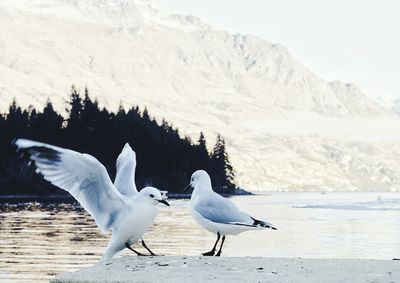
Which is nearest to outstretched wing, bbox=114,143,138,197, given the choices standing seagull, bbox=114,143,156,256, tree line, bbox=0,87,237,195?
standing seagull, bbox=114,143,156,256

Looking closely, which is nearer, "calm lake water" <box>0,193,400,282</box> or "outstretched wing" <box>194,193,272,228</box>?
"outstretched wing" <box>194,193,272,228</box>

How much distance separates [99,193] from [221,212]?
2.39m

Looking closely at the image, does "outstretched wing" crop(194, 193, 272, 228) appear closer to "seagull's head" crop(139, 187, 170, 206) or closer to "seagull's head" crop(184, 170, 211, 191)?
"seagull's head" crop(184, 170, 211, 191)

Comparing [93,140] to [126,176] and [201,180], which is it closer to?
[126,176]

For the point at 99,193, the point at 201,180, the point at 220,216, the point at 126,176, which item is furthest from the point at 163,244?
the point at 99,193

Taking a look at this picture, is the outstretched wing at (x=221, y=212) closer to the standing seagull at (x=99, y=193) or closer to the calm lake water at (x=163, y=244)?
the standing seagull at (x=99, y=193)

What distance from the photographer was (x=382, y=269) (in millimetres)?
13609

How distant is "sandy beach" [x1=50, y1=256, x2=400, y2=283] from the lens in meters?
12.4

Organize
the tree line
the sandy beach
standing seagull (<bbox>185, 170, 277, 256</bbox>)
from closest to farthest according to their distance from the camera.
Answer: the sandy beach → standing seagull (<bbox>185, 170, 277, 256</bbox>) → the tree line

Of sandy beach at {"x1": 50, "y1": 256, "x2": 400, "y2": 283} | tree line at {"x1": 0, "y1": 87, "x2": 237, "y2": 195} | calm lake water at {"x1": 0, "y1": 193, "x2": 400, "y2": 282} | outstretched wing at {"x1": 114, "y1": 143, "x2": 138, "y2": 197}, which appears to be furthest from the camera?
tree line at {"x1": 0, "y1": 87, "x2": 237, "y2": 195}

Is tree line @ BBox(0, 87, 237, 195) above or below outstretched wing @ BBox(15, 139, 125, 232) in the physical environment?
below

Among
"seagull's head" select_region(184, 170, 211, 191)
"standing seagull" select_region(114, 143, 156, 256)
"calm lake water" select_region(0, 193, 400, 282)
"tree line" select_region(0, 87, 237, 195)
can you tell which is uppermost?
"seagull's head" select_region(184, 170, 211, 191)

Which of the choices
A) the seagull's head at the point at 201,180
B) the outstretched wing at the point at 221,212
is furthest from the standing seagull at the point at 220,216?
the seagull's head at the point at 201,180

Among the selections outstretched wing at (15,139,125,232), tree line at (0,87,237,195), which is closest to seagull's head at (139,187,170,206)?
outstretched wing at (15,139,125,232)
